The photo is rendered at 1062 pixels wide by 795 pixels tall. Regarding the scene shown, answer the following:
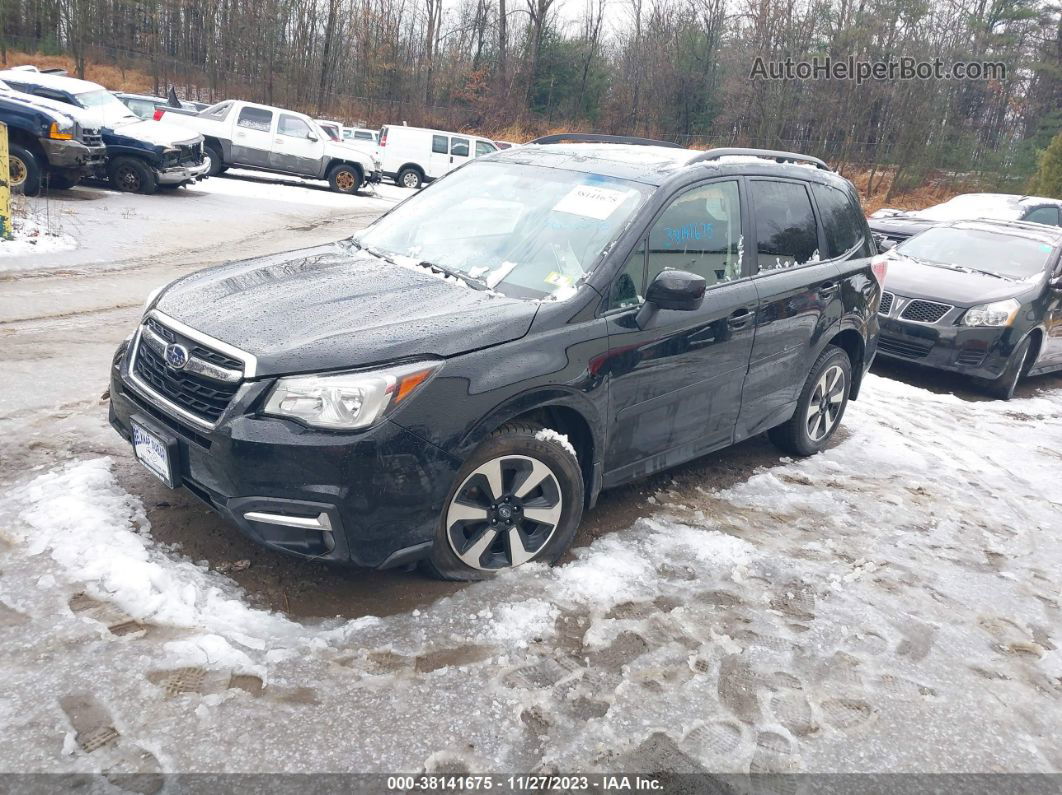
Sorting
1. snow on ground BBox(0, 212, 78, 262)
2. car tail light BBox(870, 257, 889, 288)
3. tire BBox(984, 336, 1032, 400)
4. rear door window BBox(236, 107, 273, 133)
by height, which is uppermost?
rear door window BBox(236, 107, 273, 133)

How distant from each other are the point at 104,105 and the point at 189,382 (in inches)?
553

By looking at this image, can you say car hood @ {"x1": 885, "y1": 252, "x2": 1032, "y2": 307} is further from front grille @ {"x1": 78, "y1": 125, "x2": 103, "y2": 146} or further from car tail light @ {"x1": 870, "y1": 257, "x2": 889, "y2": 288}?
front grille @ {"x1": 78, "y1": 125, "x2": 103, "y2": 146}

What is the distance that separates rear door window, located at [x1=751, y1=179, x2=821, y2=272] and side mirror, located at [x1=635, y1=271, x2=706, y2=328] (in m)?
1.05

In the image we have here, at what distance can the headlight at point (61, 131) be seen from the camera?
1185 cm

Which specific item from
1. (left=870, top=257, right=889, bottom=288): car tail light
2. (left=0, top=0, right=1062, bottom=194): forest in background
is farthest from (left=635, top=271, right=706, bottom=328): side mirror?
(left=0, top=0, right=1062, bottom=194): forest in background

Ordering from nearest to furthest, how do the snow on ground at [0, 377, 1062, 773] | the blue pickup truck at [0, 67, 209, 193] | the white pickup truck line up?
the snow on ground at [0, 377, 1062, 773], the blue pickup truck at [0, 67, 209, 193], the white pickup truck

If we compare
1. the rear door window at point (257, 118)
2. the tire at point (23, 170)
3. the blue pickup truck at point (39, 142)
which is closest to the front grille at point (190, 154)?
the blue pickup truck at point (39, 142)

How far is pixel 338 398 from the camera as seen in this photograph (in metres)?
3.01

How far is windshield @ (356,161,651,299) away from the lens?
3.83 m

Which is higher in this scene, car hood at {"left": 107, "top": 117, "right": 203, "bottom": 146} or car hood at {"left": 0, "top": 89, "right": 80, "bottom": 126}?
car hood at {"left": 0, "top": 89, "right": 80, "bottom": 126}

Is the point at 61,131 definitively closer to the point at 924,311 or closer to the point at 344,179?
the point at 344,179

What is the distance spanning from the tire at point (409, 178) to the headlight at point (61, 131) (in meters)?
13.6

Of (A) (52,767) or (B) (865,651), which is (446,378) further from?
(B) (865,651)

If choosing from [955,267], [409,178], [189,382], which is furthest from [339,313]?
[409,178]
